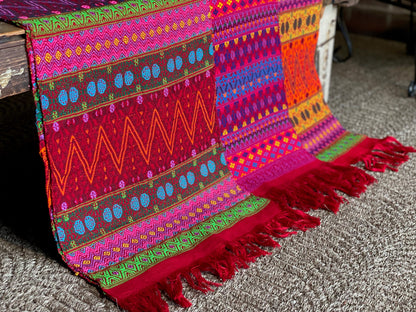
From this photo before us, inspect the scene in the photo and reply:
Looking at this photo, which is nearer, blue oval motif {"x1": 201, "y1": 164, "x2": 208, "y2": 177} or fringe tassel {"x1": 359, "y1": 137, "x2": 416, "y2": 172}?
blue oval motif {"x1": 201, "y1": 164, "x2": 208, "y2": 177}

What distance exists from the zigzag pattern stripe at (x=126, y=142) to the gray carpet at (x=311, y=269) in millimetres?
218

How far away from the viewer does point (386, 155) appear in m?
1.90

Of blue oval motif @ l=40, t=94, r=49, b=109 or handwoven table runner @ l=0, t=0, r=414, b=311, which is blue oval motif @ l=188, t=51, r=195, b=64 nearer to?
handwoven table runner @ l=0, t=0, r=414, b=311

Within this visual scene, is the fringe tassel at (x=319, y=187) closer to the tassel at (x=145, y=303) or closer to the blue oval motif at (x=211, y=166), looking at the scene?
the blue oval motif at (x=211, y=166)

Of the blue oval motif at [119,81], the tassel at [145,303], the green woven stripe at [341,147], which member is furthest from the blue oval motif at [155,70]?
the green woven stripe at [341,147]

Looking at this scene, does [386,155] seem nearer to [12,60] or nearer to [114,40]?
[114,40]

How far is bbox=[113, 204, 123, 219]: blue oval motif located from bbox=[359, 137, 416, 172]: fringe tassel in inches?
33.8

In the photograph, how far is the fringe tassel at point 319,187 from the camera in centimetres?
161

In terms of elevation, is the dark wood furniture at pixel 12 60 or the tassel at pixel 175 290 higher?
the dark wood furniture at pixel 12 60

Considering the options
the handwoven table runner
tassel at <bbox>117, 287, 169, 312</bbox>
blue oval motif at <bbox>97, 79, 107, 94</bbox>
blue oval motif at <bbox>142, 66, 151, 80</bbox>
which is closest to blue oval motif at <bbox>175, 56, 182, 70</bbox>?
the handwoven table runner

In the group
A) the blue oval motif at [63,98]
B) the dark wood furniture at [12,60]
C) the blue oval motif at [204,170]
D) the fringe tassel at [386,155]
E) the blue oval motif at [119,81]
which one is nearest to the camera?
the dark wood furniture at [12,60]

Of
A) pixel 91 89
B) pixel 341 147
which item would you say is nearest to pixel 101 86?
pixel 91 89

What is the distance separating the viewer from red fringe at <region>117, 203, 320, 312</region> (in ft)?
3.92

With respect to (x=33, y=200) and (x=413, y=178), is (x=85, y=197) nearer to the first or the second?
(x=33, y=200)
